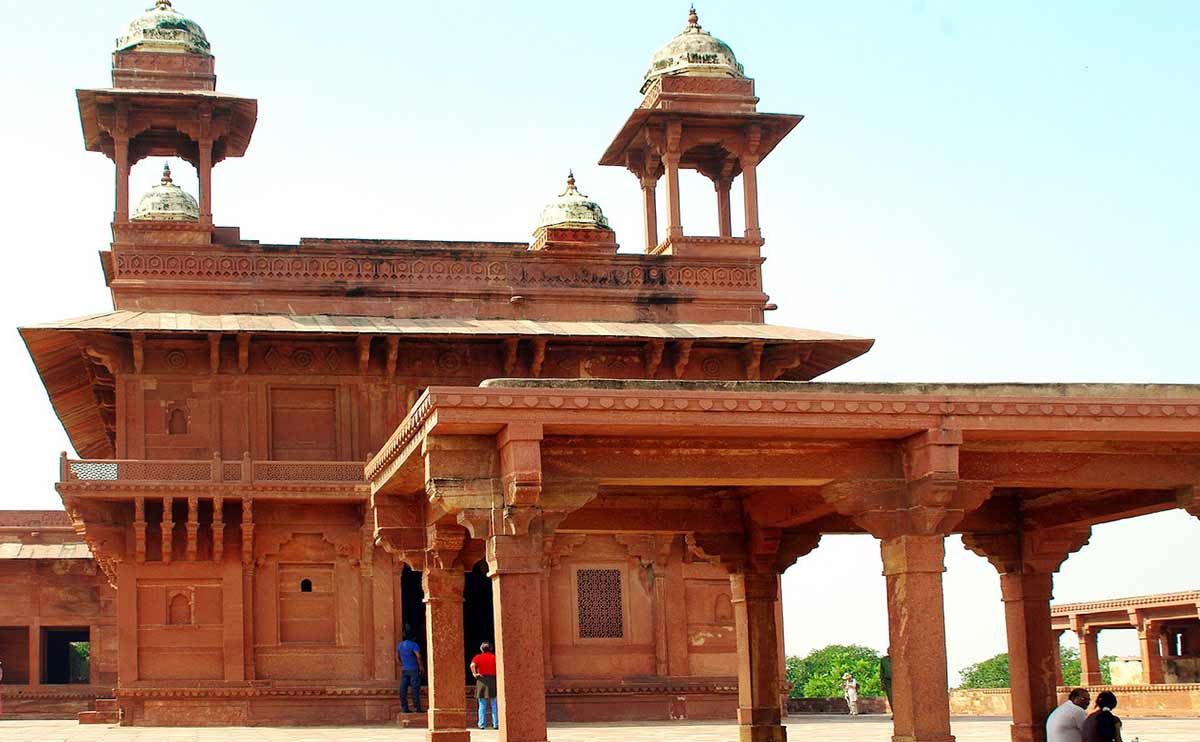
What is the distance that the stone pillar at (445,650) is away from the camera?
586 inches

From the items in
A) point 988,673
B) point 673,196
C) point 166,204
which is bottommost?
point 988,673

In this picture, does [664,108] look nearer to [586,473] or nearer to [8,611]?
[586,473]

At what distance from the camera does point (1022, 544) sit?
16.4 metres

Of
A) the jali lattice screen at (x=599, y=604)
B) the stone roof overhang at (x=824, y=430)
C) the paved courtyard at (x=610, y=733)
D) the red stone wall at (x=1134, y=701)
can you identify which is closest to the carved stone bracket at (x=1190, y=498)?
the stone roof overhang at (x=824, y=430)

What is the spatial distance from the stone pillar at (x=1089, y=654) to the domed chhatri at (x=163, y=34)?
2097 centimetres

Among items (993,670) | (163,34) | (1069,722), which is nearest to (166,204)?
(163,34)

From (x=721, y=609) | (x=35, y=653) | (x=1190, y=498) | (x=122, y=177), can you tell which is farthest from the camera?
(x=35, y=653)

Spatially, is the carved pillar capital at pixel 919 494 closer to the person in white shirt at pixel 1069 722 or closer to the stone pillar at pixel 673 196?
the person in white shirt at pixel 1069 722

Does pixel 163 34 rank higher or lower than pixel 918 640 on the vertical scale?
higher

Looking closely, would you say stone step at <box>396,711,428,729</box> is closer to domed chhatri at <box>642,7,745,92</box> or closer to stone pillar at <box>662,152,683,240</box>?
stone pillar at <box>662,152,683,240</box>

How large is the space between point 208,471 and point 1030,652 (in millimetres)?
12759

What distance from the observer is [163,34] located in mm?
27188

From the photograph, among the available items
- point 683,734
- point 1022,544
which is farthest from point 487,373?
point 1022,544

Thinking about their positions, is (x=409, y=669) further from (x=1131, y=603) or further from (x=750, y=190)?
(x=1131, y=603)
